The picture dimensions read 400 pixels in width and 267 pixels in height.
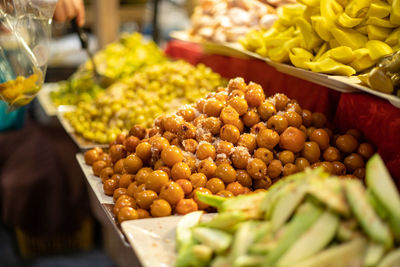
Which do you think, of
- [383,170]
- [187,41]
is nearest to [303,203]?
[383,170]

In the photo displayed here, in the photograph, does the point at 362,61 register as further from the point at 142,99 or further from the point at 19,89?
the point at 19,89

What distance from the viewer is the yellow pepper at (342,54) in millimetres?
1886

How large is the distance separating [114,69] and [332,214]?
2.89 m

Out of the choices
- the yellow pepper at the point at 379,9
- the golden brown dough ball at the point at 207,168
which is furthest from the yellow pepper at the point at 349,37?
the golden brown dough ball at the point at 207,168

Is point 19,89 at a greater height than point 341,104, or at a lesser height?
lesser

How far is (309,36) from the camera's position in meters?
2.11

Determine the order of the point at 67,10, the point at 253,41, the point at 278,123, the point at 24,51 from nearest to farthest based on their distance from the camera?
1. the point at 278,123
2. the point at 24,51
3. the point at 253,41
4. the point at 67,10

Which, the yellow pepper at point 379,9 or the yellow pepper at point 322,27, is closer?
the yellow pepper at point 379,9

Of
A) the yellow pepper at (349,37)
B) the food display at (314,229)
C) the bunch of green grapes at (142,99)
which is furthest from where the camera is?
the bunch of green grapes at (142,99)

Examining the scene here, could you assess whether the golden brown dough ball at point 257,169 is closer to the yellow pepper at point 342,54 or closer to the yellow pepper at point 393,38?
the yellow pepper at point 342,54

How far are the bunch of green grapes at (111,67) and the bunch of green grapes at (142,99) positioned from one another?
0.47m

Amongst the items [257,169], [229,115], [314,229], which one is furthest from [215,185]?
[314,229]

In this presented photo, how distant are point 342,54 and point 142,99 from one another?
4.39ft

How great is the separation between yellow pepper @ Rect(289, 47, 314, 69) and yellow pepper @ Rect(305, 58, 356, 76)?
96 mm
